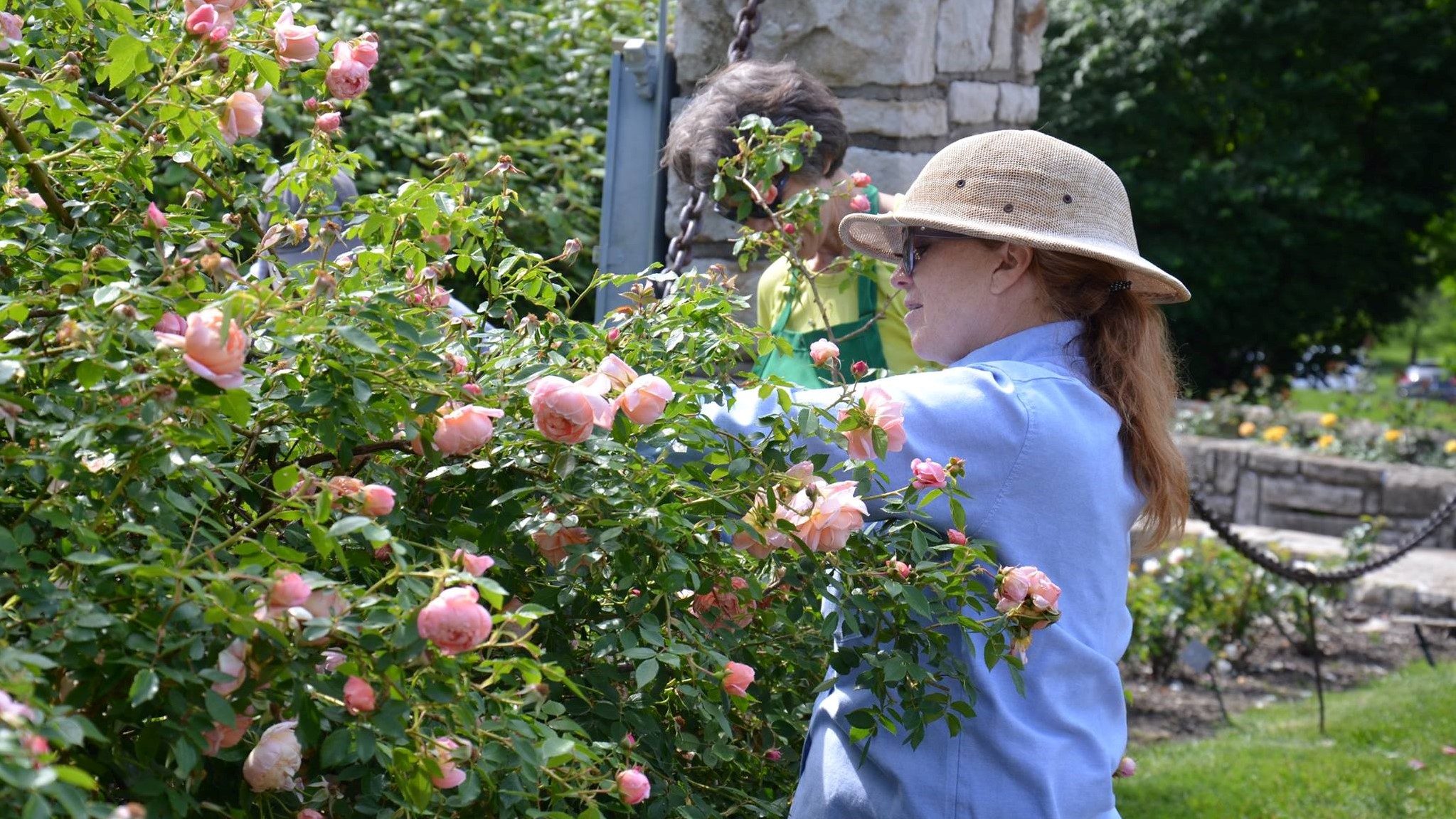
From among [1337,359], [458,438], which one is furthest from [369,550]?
[1337,359]

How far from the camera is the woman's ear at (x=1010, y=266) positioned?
1.78 m

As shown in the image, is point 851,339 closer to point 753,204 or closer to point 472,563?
point 753,204

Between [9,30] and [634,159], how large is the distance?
182 centimetres

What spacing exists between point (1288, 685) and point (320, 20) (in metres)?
4.94

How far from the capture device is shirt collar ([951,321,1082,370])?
1.73m

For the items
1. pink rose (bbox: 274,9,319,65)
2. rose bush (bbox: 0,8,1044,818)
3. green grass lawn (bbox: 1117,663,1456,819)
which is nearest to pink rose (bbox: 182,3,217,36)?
rose bush (bbox: 0,8,1044,818)

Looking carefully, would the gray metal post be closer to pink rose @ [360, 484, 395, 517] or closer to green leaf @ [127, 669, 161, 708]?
pink rose @ [360, 484, 395, 517]

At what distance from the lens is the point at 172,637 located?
1.07 meters

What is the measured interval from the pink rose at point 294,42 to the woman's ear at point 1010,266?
0.90m

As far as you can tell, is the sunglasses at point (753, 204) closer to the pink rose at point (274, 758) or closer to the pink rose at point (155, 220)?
the pink rose at point (155, 220)

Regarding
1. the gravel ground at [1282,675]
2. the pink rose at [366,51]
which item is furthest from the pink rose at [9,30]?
the gravel ground at [1282,675]

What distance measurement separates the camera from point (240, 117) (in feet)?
5.22

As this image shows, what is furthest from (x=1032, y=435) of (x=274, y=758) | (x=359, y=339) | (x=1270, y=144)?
→ (x=1270, y=144)

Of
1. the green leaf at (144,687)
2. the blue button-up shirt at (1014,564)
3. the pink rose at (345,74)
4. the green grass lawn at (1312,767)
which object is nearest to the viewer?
the green leaf at (144,687)
